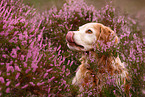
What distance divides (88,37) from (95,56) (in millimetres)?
427

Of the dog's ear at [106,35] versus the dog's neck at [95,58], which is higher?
the dog's ear at [106,35]

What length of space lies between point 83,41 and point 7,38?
159cm

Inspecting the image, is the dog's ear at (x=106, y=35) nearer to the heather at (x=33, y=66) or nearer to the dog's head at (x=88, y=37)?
the dog's head at (x=88, y=37)

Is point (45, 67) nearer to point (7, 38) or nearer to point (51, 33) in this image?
point (7, 38)

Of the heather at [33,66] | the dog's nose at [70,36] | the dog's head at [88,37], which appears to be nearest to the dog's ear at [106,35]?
the dog's head at [88,37]

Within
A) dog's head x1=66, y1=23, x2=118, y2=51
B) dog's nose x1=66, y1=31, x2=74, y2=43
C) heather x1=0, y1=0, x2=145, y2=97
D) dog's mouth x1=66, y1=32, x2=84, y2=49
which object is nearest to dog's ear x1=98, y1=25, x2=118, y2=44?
dog's head x1=66, y1=23, x2=118, y2=51

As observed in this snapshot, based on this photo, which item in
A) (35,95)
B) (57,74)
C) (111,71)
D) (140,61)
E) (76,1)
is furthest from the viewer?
(76,1)

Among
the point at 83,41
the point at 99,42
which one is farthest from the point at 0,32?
the point at 99,42

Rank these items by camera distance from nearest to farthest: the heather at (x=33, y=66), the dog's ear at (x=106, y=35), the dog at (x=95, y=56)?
the heather at (x=33, y=66)
the dog at (x=95, y=56)
the dog's ear at (x=106, y=35)

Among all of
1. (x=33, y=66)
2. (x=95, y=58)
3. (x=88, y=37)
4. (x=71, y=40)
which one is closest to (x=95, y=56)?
(x=95, y=58)

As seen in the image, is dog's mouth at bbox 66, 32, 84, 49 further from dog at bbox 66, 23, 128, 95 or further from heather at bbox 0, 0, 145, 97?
heather at bbox 0, 0, 145, 97

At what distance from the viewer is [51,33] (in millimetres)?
4836

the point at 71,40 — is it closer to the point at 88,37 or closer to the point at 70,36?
the point at 70,36

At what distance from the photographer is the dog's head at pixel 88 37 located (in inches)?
121
